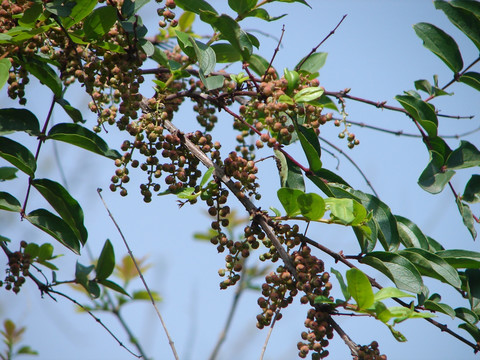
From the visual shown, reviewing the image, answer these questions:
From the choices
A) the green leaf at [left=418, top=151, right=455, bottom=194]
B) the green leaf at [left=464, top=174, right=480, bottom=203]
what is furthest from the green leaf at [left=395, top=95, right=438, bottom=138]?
the green leaf at [left=464, top=174, right=480, bottom=203]

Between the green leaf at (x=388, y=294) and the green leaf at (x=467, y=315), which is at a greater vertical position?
the green leaf at (x=467, y=315)

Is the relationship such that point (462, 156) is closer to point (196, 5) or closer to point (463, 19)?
point (463, 19)

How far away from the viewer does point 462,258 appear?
4.13 ft

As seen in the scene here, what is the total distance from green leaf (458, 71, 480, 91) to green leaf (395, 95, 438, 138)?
136 millimetres

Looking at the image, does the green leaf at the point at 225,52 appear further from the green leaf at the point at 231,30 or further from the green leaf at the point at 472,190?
the green leaf at the point at 472,190

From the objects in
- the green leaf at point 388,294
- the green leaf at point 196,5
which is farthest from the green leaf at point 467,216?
the green leaf at point 196,5

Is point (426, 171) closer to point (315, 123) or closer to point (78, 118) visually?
point (315, 123)

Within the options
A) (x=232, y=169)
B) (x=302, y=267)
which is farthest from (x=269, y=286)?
(x=232, y=169)

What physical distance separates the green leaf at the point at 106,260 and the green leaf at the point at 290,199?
61cm

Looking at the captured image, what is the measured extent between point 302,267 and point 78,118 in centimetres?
76

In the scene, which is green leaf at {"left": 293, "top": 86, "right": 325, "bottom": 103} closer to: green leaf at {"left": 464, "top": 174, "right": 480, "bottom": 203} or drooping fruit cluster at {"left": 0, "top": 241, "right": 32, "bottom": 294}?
green leaf at {"left": 464, "top": 174, "right": 480, "bottom": 203}

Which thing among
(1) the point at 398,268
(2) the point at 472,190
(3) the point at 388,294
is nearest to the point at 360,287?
(3) the point at 388,294

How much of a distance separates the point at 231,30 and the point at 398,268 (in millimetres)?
678

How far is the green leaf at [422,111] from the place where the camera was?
136 cm
